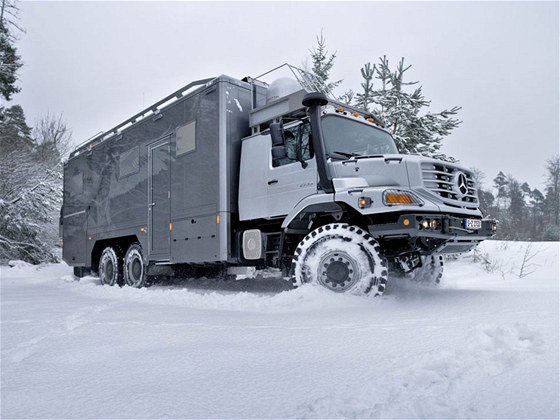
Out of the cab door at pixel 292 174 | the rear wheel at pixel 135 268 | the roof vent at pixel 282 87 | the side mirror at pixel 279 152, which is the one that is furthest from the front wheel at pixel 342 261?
the rear wheel at pixel 135 268

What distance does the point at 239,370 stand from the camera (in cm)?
250

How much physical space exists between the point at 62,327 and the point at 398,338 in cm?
291

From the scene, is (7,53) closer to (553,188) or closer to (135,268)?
(135,268)


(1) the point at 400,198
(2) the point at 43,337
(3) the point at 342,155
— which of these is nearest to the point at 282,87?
(3) the point at 342,155

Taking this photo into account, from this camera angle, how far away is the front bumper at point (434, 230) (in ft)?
16.5

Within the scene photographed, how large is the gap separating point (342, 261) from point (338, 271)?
0.13 metres

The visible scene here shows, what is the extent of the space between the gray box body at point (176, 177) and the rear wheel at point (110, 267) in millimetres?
391

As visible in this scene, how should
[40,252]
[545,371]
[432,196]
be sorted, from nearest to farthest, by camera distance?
[545,371] → [432,196] → [40,252]

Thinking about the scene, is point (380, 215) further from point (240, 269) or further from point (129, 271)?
point (129, 271)

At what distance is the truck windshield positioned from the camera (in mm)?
6137

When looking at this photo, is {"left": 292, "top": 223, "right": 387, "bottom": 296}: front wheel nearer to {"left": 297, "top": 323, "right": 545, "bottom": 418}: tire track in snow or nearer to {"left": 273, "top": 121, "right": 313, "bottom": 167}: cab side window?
{"left": 273, "top": 121, "right": 313, "bottom": 167}: cab side window

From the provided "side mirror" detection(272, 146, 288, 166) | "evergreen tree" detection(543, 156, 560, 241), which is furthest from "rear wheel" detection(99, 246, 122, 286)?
"evergreen tree" detection(543, 156, 560, 241)

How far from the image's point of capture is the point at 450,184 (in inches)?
223

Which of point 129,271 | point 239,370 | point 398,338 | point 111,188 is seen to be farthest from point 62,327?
point 111,188
